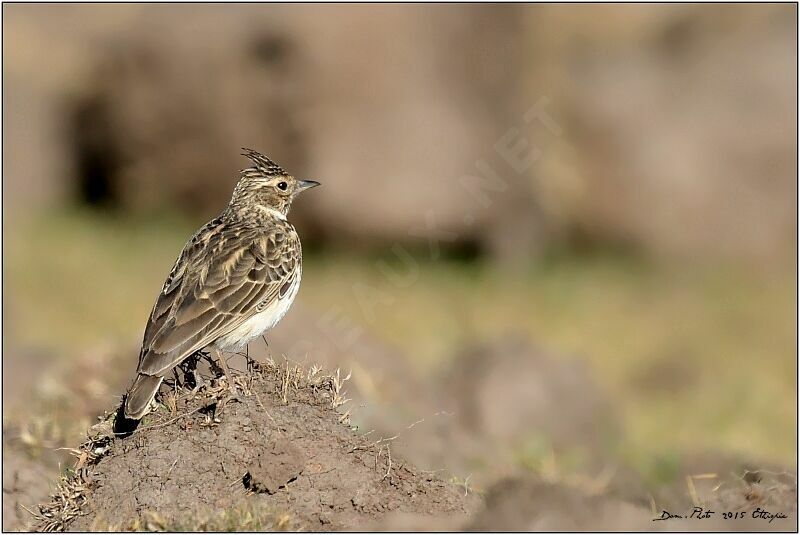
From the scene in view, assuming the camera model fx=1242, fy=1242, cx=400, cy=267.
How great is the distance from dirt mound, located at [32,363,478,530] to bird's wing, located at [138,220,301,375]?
0.78 ft

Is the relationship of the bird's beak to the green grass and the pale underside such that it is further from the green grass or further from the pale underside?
the green grass

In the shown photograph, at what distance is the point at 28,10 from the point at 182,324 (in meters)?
14.8

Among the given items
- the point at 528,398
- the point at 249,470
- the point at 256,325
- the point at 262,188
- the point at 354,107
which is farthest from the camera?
the point at 354,107

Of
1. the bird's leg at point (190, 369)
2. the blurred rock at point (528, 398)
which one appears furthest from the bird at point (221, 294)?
the blurred rock at point (528, 398)

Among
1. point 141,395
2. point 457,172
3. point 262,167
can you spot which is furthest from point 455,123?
point 141,395

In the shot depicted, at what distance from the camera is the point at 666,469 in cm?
771

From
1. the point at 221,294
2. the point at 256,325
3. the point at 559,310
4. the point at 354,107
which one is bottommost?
the point at 559,310

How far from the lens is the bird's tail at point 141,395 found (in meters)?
5.44

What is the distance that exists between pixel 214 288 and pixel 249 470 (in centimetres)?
112

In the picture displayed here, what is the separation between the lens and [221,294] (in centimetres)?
609

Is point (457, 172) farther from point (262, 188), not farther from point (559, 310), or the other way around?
point (262, 188)

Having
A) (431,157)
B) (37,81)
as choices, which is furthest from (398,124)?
(37,81)

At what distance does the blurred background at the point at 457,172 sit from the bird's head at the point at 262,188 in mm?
5936

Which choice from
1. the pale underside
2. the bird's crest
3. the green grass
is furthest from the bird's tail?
the green grass
